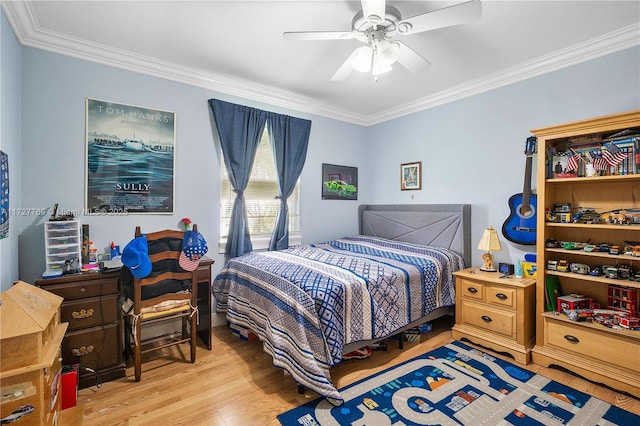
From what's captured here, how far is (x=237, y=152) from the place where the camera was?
10.8 ft

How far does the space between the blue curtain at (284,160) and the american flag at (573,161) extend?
2612 millimetres

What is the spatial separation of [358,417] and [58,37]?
3.50 metres

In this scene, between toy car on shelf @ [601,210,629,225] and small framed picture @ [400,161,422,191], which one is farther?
small framed picture @ [400,161,422,191]

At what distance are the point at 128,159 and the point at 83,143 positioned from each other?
336 millimetres

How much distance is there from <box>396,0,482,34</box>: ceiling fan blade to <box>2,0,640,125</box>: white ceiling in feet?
0.84

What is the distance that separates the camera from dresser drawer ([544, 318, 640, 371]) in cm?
205

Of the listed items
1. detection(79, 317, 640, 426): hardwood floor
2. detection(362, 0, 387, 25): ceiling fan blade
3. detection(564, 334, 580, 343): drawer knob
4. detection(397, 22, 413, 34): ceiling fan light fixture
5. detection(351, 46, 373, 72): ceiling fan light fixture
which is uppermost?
detection(362, 0, 387, 25): ceiling fan blade

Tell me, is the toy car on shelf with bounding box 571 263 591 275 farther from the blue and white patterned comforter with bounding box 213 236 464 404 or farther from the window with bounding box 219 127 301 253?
the window with bounding box 219 127 301 253

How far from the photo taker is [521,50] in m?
2.63

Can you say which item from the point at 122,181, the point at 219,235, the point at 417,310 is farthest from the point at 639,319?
the point at 122,181

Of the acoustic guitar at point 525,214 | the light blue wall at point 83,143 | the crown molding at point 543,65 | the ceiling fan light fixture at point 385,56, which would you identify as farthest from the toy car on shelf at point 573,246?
the light blue wall at point 83,143

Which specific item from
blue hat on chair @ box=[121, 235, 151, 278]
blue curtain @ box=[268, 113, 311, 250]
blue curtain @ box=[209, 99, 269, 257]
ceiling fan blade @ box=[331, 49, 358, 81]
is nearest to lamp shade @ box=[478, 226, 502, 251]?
ceiling fan blade @ box=[331, 49, 358, 81]

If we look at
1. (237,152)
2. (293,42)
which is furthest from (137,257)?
(293,42)

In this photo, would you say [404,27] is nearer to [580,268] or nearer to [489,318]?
[580,268]
